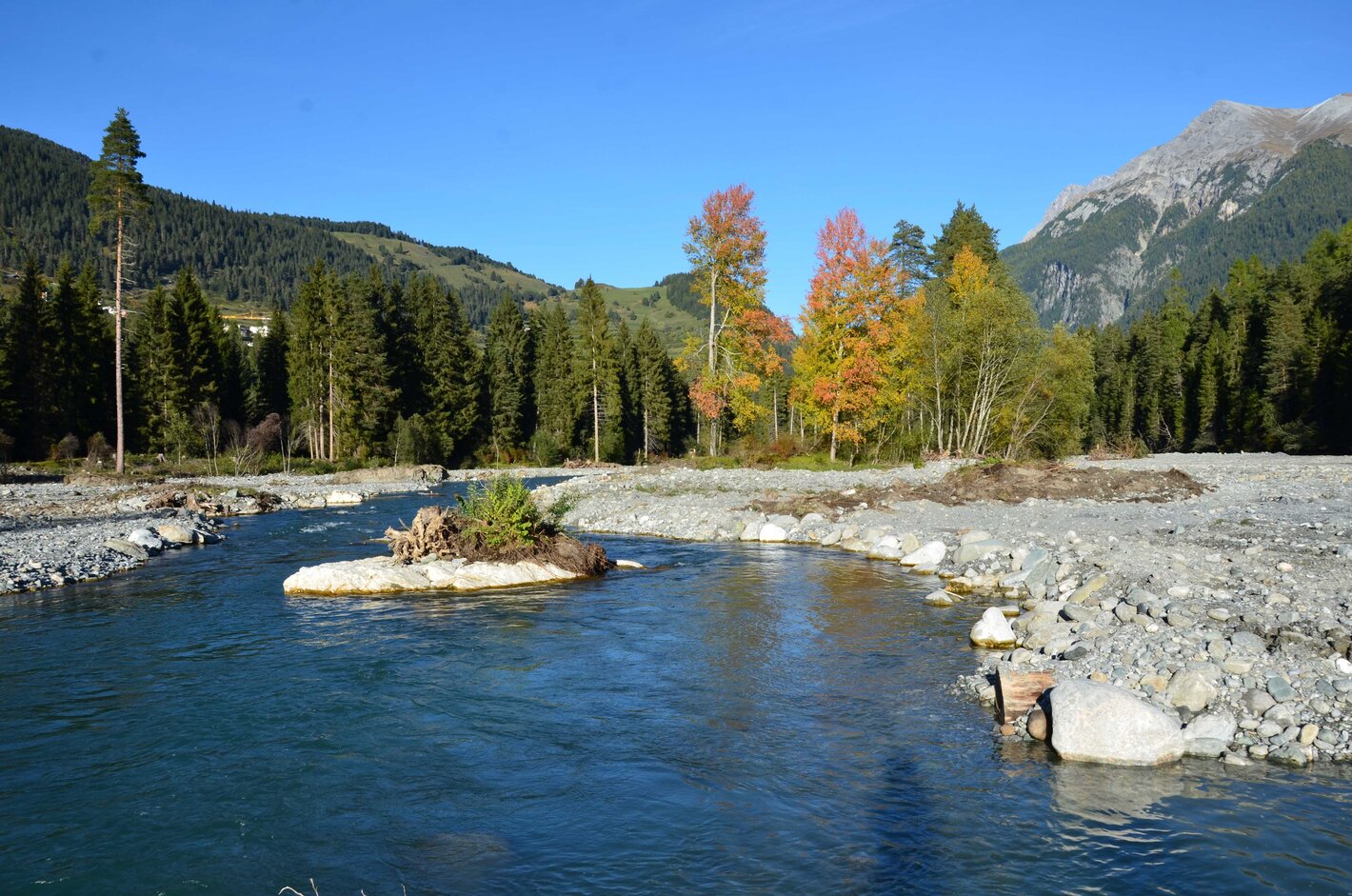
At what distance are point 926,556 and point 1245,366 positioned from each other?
204ft

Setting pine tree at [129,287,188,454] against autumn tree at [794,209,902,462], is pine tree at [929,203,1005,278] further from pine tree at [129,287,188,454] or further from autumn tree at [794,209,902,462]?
pine tree at [129,287,188,454]

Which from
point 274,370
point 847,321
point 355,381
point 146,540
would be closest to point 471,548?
point 146,540

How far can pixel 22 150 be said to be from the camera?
19062cm

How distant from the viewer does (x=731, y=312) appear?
34.8 metres

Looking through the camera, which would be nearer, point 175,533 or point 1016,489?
point 175,533

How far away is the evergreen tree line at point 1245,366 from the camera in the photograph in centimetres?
4756

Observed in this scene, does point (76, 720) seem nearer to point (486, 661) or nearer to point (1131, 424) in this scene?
point (486, 661)

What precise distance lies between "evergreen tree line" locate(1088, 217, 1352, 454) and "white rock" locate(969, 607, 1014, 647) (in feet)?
153

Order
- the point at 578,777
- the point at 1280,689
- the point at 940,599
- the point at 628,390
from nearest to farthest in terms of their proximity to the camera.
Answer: the point at 578,777 < the point at 1280,689 < the point at 940,599 < the point at 628,390

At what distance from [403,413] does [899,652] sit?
2152 inches

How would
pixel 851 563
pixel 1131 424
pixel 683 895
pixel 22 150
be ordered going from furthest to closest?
pixel 22 150, pixel 1131 424, pixel 851 563, pixel 683 895

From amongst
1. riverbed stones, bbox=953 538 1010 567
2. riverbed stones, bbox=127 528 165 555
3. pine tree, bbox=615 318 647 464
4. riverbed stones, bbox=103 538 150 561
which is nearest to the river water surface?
riverbed stones, bbox=953 538 1010 567

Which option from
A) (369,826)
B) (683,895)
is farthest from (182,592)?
(683,895)

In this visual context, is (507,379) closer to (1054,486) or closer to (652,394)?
(652,394)
